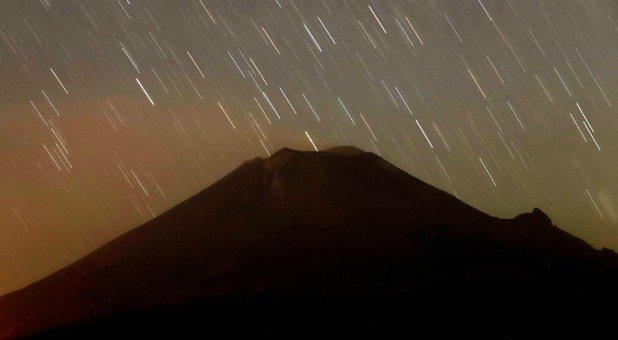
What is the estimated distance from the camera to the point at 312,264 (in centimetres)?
2455

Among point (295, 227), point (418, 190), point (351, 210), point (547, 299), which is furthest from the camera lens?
point (418, 190)

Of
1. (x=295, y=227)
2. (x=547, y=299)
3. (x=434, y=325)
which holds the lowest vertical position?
(x=547, y=299)

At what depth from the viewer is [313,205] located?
3161 cm

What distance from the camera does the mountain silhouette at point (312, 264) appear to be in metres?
19.6

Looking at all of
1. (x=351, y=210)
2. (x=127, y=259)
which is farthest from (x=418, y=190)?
(x=127, y=259)

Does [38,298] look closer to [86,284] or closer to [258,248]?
[86,284]

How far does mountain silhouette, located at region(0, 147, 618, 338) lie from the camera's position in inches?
771

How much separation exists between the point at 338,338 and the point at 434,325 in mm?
2489

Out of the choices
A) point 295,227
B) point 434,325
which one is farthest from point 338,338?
point 295,227

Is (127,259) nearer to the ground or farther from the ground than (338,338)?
farther from the ground

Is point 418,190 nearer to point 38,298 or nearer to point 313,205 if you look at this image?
point 313,205

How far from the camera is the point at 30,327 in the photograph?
21.4 m

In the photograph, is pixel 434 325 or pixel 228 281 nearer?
pixel 434 325

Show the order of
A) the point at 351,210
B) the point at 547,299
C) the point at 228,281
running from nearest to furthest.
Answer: the point at 547,299 → the point at 228,281 → the point at 351,210
